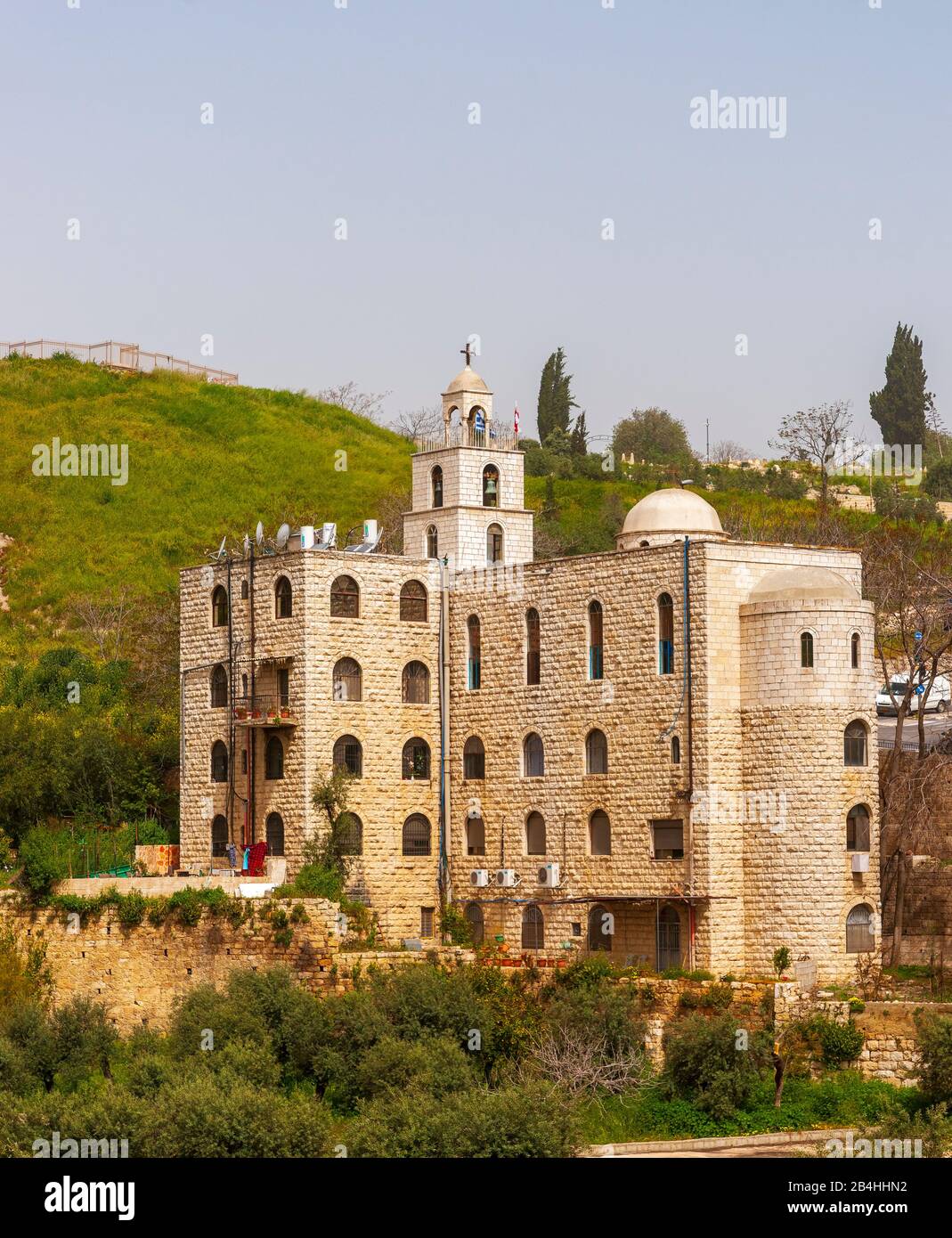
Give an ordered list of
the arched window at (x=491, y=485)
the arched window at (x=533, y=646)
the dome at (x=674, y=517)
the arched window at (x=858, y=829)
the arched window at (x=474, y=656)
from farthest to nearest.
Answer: the arched window at (x=491, y=485), the arched window at (x=474, y=656), the dome at (x=674, y=517), the arched window at (x=533, y=646), the arched window at (x=858, y=829)

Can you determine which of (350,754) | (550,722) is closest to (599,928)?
(550,722)

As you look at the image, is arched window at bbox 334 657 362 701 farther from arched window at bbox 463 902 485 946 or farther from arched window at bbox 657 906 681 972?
arched window at bbox 657 906 681 972

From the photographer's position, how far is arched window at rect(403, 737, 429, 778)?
2008 inches

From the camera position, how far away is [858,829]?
45156mm

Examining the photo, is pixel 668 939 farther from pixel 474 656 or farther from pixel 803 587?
pixel 474 656

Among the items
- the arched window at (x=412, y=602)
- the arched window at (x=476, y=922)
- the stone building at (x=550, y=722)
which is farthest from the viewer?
the arched window at (x=412, y=602)

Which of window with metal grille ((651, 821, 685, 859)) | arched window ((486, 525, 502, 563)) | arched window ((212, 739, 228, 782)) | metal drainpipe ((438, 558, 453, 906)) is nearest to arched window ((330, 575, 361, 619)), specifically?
metal drainpipe ((438, 558, 453, 906))

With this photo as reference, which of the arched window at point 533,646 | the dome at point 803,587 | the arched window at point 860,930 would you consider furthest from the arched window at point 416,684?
the arched window at point 860,930

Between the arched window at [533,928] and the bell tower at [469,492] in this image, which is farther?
the bell tower at [469,492]

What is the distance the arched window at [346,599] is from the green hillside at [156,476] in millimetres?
28458

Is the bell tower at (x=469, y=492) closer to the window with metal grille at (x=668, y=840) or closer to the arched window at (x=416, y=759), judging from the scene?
the arched window at (x=416, y=759)

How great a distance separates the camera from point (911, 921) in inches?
1946

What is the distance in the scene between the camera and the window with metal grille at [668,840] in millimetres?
45900

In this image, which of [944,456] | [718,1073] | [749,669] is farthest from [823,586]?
[944,456]
